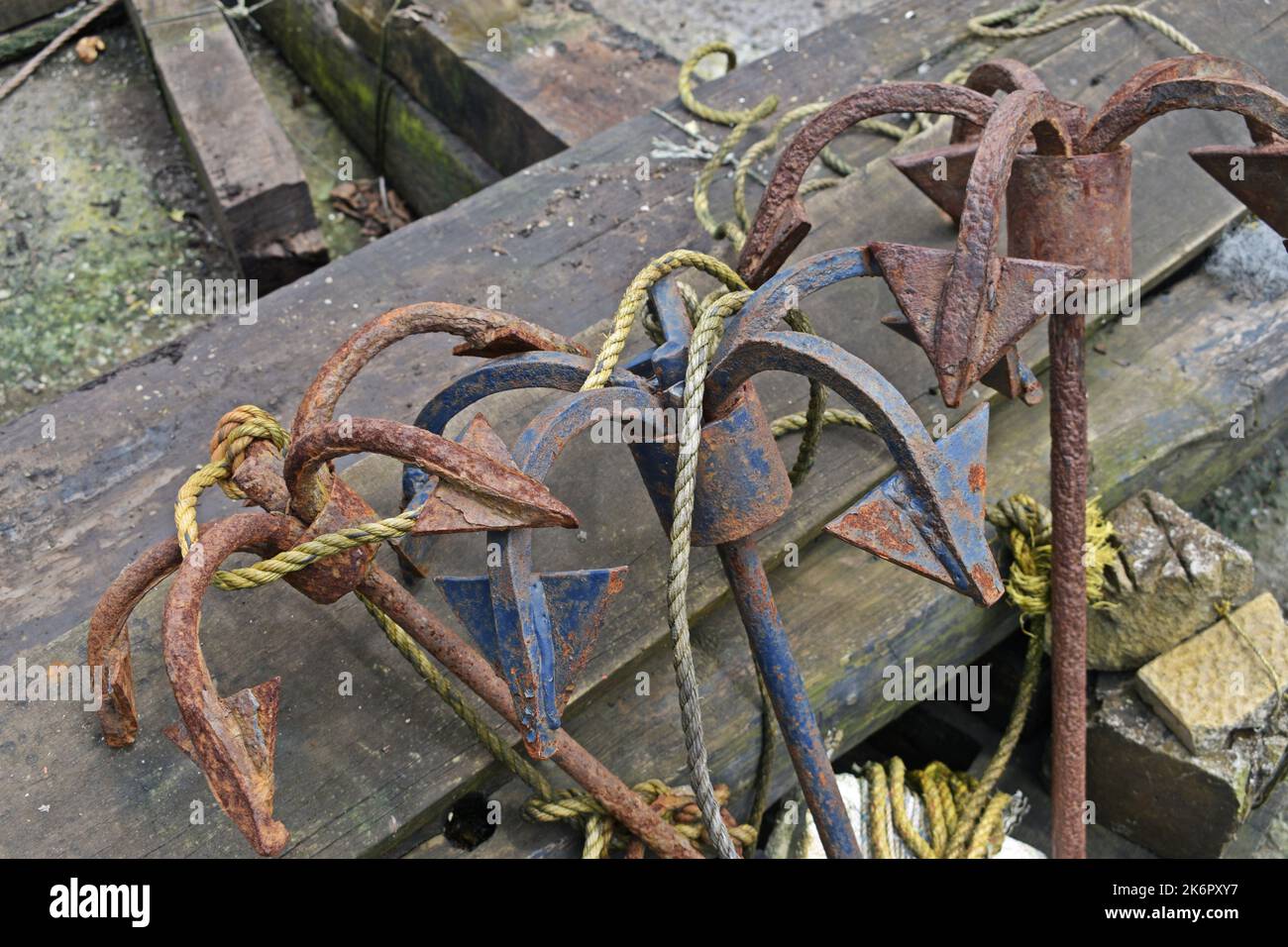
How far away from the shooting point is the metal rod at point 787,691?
1845 millimetres

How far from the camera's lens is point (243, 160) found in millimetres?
3367

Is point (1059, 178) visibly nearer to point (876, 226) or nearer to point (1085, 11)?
point (876, 226)

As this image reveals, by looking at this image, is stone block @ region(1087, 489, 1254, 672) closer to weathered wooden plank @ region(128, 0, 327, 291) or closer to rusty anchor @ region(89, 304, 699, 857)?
rusty anchor @ region(89, 304, 699, 857)

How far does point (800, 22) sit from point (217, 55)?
6.58ft

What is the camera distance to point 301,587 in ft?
5.51

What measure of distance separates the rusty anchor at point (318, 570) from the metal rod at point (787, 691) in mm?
224

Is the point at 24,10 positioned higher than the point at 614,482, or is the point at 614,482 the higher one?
the point at 24,10

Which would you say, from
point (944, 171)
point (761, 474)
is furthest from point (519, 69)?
point (761, 474)

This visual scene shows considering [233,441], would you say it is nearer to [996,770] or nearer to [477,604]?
[477,604]

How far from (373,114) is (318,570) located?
2.83m

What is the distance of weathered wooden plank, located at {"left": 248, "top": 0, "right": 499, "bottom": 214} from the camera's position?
3754mm

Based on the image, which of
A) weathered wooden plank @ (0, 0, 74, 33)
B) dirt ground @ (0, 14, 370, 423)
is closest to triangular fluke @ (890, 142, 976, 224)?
dirt ground @ (0, 14, 370, 423)

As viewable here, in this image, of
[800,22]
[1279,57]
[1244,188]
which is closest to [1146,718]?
[1244,188]

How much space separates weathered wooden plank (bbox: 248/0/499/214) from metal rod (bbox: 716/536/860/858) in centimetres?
213
